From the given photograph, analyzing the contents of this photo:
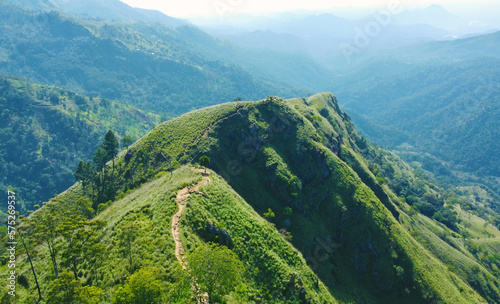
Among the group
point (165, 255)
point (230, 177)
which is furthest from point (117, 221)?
point (230, 177)

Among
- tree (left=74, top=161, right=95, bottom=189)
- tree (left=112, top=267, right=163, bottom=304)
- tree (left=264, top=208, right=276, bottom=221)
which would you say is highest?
tree (left=112, top=267, right=163, bottom=304)

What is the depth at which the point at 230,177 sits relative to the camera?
102625 mm

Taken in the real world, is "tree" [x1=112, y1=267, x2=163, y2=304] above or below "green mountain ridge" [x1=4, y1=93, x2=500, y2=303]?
above

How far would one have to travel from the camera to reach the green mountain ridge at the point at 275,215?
63.7 meters

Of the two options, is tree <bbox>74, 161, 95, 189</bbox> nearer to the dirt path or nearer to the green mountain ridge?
the green mountain ridge

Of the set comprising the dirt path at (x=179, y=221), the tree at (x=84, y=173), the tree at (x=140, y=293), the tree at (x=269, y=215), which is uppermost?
the tree at (x=140, y=293)

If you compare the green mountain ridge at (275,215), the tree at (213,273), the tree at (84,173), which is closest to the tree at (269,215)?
the green mountain ridge at (275,215)

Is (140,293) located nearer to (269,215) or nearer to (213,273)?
(213,273)

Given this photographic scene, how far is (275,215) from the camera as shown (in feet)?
327

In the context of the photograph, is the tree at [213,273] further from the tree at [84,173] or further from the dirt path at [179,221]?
the tree at [84,173]

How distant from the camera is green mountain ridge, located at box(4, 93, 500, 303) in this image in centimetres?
6366

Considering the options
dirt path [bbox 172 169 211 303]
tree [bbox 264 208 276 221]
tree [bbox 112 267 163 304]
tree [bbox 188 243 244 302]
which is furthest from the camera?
tree [bbox 264 208 276 221]

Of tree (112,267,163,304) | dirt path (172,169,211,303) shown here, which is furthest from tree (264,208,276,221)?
tree (112,267,163,304)

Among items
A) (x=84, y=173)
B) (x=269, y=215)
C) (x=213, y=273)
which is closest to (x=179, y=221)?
(x=213, y=273)
